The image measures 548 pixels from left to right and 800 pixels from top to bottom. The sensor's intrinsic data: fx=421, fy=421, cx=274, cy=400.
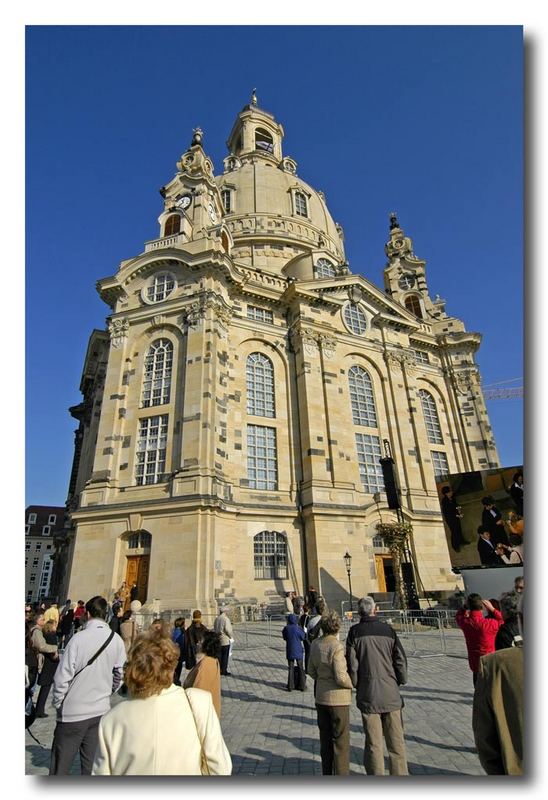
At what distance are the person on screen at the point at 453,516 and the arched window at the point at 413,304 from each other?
79.4 ft

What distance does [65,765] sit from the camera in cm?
434

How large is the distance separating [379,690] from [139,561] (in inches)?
714

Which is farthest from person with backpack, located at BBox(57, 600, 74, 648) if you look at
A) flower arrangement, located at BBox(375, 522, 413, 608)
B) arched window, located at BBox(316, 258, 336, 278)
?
arched window, located at BBox(316, 258, 336, 278)

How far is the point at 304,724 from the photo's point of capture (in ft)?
23.8

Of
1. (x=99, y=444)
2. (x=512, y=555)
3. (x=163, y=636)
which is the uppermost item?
(x=99, y=444)

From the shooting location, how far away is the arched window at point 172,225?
96.9 ft

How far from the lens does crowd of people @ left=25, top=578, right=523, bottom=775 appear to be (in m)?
2.76

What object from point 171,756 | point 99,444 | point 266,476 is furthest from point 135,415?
point 171,756

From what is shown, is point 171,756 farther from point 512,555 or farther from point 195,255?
point 195,255

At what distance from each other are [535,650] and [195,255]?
85.0ft

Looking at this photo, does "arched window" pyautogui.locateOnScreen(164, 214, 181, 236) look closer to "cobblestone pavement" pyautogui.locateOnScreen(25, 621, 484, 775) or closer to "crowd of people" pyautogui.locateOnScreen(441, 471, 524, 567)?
"crowd of people" pyautogui.locateOnScreen(441, 471, 524, 567)

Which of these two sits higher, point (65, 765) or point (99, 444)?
point (99, 444)

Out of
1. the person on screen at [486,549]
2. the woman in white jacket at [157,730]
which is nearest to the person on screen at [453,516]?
the person on screen at [486,549]

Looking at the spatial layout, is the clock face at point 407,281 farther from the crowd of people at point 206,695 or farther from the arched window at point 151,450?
the crowd of people at point 206,695
